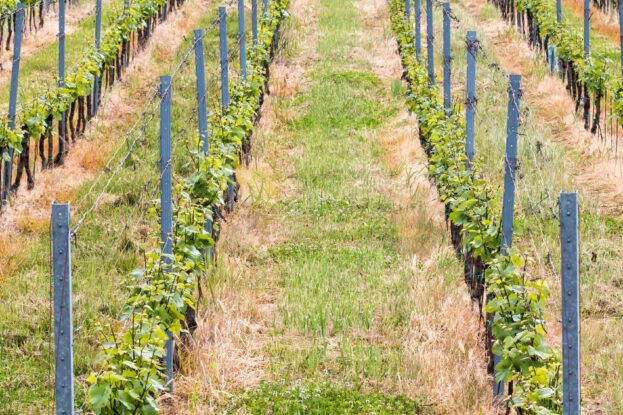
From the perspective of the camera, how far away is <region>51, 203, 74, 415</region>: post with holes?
4.33 metres

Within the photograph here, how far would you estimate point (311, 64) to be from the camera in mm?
17391

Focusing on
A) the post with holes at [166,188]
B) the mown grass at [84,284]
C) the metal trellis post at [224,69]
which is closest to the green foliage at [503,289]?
the post with holes at [166,188]

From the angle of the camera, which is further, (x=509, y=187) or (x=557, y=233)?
(x=557, y=233)

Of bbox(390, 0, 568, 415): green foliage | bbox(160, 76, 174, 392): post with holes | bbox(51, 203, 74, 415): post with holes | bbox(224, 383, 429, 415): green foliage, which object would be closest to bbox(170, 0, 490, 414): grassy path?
bbox(224, 383, 429, 415): green foliage

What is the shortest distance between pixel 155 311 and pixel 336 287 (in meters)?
2.42

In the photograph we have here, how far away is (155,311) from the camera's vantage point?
5777 mm

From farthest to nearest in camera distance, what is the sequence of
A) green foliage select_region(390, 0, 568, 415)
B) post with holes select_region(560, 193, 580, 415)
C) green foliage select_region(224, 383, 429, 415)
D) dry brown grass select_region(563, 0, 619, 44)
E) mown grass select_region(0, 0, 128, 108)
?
dry brown grass select_region(563, 0, 619, 44)
mown grass select_region(0, 0, 128, 108)
green foliage select_region(224, 383, 429, 415)
green foliage select_region(390, 0, 568, 415)
post with holes select_region(560, 193, 580, 415)

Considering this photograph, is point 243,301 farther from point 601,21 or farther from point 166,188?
point 601,21

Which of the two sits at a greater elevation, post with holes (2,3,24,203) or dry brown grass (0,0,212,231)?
post with holes (2,3,24,203)

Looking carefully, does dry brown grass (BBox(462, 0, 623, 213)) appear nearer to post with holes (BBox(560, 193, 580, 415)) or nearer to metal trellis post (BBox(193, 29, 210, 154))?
metal trellis post (BBox(193, 29, 210, 154))

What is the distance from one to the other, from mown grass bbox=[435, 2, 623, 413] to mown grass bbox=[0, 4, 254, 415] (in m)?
2.96

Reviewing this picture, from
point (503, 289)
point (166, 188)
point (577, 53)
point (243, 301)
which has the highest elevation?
point (166, 188)

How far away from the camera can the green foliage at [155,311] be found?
4.87 meters

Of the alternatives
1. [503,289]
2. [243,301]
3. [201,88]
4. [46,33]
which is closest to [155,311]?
[243,301]
